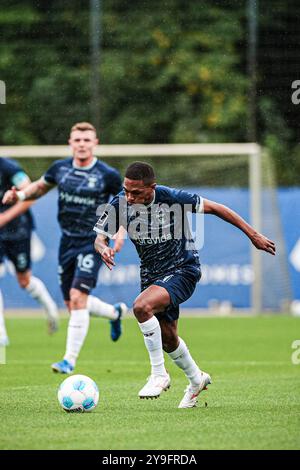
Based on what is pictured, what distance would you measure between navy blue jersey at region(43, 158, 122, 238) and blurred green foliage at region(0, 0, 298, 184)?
10580 millimetres

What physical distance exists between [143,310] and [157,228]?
0.67 metres

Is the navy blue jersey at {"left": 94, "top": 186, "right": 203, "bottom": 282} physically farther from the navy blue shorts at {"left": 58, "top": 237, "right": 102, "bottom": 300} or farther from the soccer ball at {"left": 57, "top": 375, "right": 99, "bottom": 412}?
the navy blue shorts at {"left": 58, "top": 237, "right": 102, "bottom": 300}

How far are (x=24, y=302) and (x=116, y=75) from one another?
5980 mm

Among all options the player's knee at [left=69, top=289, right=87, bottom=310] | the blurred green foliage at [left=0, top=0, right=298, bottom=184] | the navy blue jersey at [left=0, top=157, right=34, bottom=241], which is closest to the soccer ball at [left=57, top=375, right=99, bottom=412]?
the player's knee at [left=69, top=289, right=87, bottom=310]

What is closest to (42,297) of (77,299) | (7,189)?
(7,189)

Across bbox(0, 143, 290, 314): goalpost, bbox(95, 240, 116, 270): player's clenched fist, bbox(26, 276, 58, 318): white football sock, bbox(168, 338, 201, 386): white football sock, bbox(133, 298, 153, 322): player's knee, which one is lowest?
bbox(168, 338, 201, 386): white football sock

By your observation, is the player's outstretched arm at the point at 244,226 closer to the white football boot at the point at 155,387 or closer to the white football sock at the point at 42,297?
the white football boot at the point at 155,387

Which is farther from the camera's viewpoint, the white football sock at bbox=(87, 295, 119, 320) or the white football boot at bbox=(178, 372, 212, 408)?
the white football sock at bbox=(87, 295, 119, 320)

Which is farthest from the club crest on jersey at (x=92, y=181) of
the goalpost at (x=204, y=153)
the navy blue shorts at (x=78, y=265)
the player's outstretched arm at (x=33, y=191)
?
the goalpost at (x=204, y=153)

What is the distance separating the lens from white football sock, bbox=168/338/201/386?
7.52 meters

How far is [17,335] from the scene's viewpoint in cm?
1432

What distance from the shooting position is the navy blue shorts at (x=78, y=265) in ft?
34.0

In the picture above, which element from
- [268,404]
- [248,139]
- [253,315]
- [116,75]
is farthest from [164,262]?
[116,75]

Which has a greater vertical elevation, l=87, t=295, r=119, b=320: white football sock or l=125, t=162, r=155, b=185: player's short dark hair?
l=125, t=162, r=155, b=185: player's short dark hair
